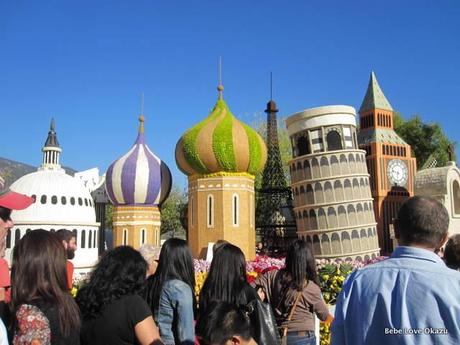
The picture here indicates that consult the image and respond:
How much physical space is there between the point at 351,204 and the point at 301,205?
8.28 feet

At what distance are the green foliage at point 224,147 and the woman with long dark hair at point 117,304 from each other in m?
19.8

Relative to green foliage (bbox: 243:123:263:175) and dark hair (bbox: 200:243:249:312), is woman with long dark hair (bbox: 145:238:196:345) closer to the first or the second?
dark hair (bbox: 200:243:249:312)

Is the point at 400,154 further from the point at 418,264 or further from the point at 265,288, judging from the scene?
the point at 418,264

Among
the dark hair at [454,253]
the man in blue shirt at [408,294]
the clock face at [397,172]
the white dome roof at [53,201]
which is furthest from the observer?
the clock face at [397,172]

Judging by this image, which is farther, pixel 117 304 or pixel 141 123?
pixel 141 123

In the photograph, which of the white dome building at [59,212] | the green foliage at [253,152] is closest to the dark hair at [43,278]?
the green foliage at [253,152]

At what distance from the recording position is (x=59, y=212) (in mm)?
27250

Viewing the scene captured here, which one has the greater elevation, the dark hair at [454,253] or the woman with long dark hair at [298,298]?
the dark hair at [454,253]

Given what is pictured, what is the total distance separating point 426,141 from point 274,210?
55.3ft

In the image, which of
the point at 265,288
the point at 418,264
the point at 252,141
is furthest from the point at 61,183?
the point at 418,264

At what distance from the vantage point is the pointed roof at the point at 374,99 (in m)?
32.7

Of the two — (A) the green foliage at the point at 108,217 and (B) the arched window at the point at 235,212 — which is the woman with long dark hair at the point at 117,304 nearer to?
(B) the arched window at the point at 235,212

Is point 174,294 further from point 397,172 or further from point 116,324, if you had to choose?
point 397,172

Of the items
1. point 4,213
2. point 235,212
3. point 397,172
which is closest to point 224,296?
point 4,213
